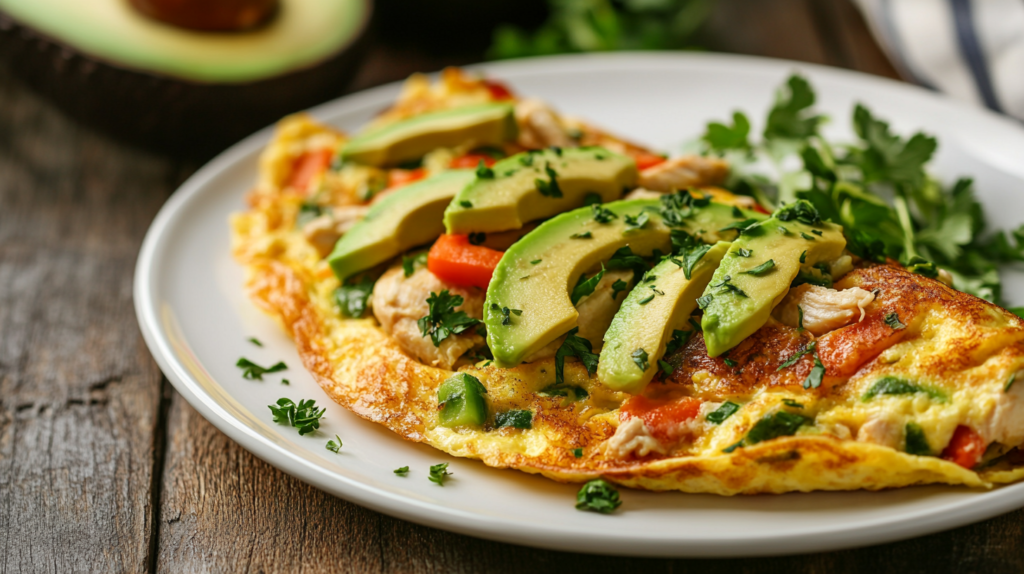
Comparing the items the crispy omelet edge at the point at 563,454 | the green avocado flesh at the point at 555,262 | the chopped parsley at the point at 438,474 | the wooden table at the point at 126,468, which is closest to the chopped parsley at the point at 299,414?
the crispy omelet edge at the point at 563,454

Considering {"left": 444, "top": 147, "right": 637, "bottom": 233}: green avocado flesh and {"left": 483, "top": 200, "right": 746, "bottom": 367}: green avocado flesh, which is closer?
{"left": 483, "top": 200, "right": 746, "bottom": 367}: green avocado flesh

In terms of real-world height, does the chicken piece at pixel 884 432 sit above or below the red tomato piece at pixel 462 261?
above

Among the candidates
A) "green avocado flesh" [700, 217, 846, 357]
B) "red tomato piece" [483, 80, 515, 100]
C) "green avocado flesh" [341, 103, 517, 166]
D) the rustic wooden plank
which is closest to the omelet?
"green avocado flesh" [700, 217, 846, 357]

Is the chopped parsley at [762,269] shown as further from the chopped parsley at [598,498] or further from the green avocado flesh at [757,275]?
the chopped parsley at [598,498]

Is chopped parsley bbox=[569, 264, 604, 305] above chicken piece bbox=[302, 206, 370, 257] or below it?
above

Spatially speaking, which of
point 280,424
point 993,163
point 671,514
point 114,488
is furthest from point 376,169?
point 993,163

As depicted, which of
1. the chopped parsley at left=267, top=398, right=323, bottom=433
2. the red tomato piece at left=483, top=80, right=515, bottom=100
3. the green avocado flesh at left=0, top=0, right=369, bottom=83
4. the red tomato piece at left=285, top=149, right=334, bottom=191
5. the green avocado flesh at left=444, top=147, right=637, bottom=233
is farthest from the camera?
the green avocado flesh at left=0, top=0, right=369, bottom=83

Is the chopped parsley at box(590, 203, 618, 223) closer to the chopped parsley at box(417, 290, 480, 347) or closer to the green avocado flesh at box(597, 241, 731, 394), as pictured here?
the green avocado flesh at box(597, 241, 731, 394)
